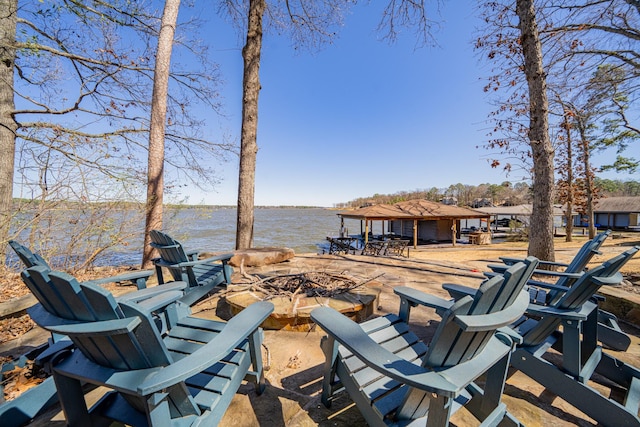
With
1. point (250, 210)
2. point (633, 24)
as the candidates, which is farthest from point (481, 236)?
point (250, 210)

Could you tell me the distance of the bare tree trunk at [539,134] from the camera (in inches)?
171

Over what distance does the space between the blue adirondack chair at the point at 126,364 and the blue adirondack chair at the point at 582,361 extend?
68.7 inches

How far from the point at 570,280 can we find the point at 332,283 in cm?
211

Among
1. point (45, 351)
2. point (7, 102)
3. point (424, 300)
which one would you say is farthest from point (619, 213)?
point (7, 102)

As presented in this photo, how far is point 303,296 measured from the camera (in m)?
2.57

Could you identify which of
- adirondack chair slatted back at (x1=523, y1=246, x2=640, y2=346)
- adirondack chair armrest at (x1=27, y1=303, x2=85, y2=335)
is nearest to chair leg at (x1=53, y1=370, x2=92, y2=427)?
adirondack chair armrest at (x1=27, y1=303, x2=85, y2=335)

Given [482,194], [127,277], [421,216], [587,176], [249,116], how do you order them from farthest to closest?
1. [482,194]
2. [421,216]
3. [587,176]
4. [249,116]
5. [127,277]

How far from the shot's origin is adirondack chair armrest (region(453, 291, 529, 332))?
828 mm

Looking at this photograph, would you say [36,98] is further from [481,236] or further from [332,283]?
[481,236]

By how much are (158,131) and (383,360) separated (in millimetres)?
5356

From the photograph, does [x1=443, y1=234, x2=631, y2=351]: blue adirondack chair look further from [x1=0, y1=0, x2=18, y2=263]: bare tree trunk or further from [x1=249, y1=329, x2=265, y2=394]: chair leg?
[x1=0, y1=0, x2=18, y2=263]: bare tree trunk

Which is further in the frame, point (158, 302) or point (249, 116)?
point (249, 116)

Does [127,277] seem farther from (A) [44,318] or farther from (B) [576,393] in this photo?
(B) [576,393]

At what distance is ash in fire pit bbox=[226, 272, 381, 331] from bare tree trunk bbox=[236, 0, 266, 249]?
2.39 meters
